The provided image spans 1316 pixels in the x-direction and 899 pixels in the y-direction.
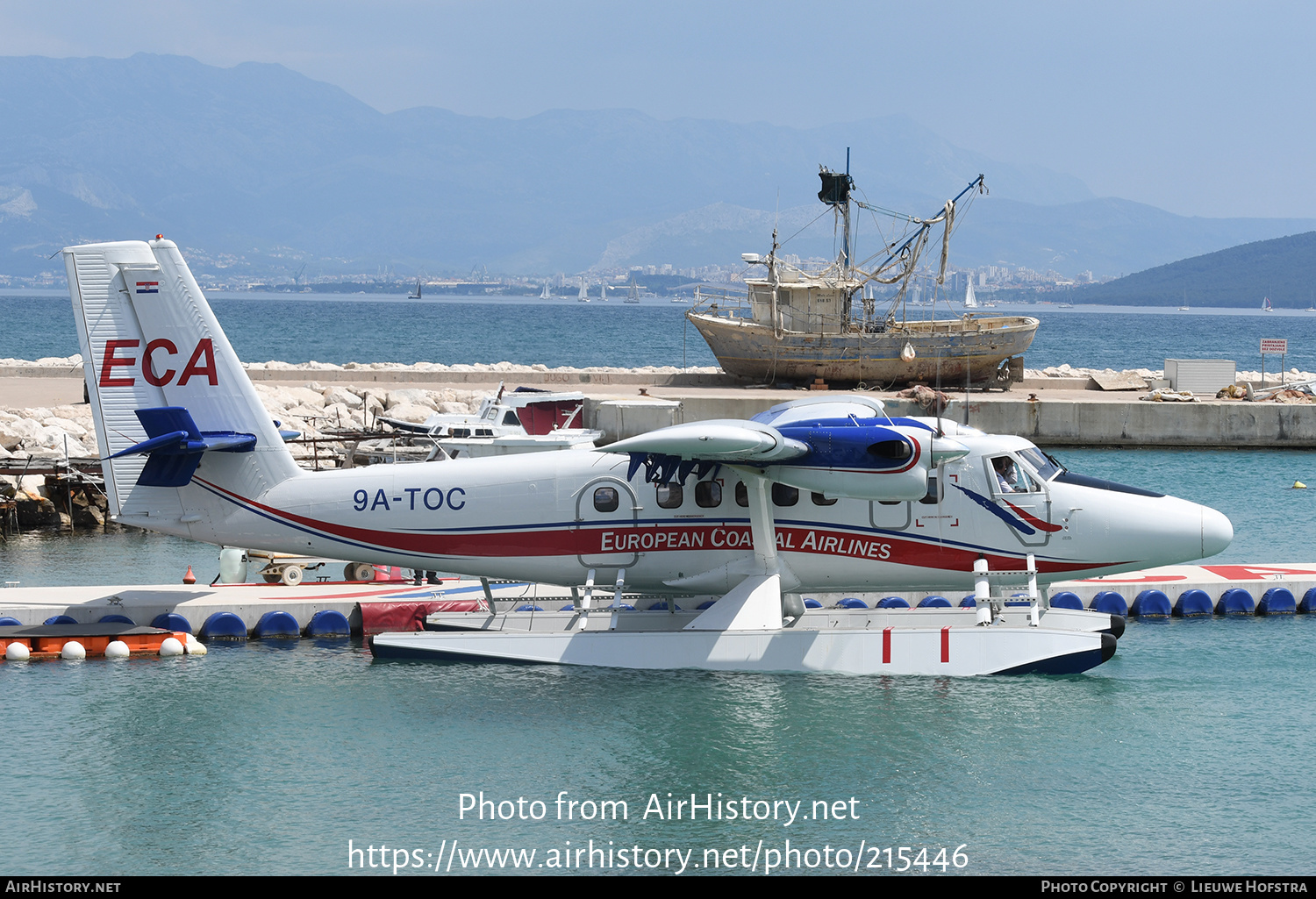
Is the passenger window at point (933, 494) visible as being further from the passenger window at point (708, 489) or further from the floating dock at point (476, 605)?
the passenger window at point (708, 489)

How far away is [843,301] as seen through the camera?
5316 cm

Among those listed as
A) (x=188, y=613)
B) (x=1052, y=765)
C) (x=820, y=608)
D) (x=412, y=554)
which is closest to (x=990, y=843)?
(x=1052, y=765)

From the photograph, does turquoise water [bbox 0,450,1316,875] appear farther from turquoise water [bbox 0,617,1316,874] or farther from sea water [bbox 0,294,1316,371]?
sea water [bbox 0,294,1316,371]

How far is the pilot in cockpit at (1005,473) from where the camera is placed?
1780 cm

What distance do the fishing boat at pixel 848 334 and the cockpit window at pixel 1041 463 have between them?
1316 inches

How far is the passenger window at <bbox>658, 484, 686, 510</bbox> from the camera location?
17.8m

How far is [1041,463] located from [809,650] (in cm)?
424

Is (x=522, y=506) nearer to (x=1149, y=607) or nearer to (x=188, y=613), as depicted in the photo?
(x=188, y=613)

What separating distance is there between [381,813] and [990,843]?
6090 millimetres

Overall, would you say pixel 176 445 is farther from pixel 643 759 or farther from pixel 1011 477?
pixel 1011 477

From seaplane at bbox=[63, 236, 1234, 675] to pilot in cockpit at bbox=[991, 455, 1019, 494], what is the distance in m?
0.03

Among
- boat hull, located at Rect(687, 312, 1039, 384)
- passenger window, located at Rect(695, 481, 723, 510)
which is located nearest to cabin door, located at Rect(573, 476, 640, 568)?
passenger window, located at Rect(695, 481, 723, 510)
